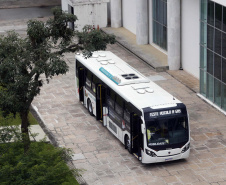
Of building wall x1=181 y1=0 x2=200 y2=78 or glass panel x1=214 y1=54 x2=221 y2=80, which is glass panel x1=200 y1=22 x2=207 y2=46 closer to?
glass panel x1=214 y1=54 x2=221 y2=80

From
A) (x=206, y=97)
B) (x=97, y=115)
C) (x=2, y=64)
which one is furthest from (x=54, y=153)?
(x=206, y=97)

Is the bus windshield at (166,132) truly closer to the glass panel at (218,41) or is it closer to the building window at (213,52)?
the building window at (213,52)

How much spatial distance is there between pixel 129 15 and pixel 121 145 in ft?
69.2

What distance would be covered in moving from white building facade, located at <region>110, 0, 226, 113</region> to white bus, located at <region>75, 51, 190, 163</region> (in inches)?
195

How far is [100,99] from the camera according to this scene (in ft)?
87.6

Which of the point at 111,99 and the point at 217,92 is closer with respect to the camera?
the point at 111,99

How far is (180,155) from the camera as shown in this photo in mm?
22562

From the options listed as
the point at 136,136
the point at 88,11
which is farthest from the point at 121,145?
the point at 88,11

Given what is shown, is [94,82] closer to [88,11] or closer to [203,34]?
[203,34]

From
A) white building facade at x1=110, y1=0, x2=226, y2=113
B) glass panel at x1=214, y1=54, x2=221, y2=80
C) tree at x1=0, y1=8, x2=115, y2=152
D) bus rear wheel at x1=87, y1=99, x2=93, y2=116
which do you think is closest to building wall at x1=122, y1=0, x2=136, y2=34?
white building facade at x1=110, y1=0, x2=226, y2=113

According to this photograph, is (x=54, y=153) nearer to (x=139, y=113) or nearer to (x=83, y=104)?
(x=139, y=113)

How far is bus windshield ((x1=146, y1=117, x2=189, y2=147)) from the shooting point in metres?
22.1

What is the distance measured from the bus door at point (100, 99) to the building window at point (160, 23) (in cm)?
1219

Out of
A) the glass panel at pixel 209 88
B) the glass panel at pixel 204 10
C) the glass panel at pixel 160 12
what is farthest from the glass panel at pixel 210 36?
the glass panel at pixel 160 12
